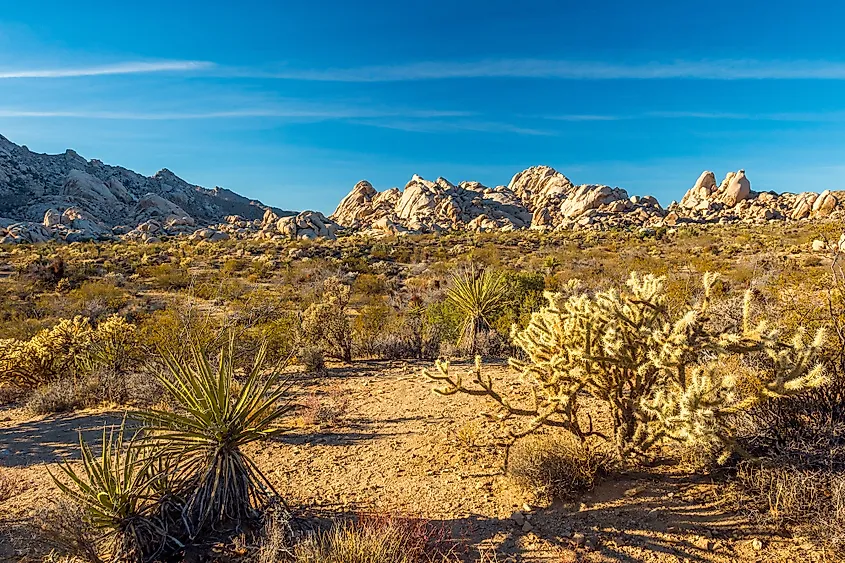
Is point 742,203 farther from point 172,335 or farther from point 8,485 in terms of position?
point 8,485

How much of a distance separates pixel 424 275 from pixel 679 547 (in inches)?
795

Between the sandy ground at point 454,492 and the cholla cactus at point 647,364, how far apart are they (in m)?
0.64

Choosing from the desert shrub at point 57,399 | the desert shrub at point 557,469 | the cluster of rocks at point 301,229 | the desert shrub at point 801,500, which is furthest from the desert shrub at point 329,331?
the cluster of rocks at point 301,229

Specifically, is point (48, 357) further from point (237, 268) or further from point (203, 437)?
point (237, 268)

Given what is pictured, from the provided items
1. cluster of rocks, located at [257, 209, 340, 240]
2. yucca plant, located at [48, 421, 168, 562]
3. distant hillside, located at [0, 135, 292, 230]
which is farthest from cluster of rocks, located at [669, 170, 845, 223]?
distant hillside, located at [0, 135, 292, 230]

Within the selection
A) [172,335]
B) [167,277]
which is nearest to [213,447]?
[172,335]

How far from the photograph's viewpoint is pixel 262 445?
6109mm

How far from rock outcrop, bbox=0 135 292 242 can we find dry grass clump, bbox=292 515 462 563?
49.9 meters

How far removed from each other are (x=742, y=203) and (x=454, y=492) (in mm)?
84797

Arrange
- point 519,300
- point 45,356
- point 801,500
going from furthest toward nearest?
point 519,300, point 45,356, point 801,500

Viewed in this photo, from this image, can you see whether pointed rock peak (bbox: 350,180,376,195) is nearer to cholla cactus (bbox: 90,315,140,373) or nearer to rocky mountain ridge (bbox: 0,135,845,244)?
rocky mountain ridge (bbox: 0,135,845,244)

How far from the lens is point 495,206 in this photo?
8612 centimetres

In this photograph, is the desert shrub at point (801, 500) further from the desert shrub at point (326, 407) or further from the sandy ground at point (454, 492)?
the desert shrub at point (326, 407)

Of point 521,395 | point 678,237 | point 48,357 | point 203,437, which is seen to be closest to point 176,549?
point 203,437
